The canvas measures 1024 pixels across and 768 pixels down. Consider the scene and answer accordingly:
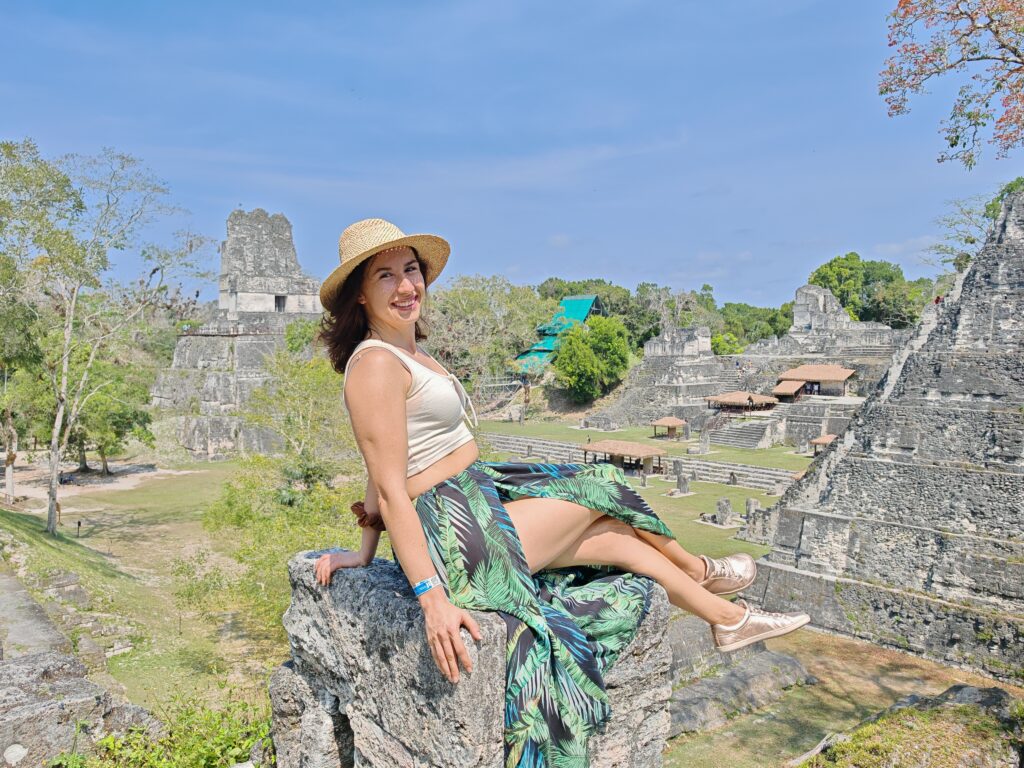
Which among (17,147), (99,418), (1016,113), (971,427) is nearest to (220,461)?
(99,418)

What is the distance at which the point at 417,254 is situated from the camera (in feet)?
8.36

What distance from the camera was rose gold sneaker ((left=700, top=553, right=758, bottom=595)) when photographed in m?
2.91

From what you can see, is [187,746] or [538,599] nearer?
[538,599]

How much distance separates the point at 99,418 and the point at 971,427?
24.6 metres

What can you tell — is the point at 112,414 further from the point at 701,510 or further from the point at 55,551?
the point at 701,510

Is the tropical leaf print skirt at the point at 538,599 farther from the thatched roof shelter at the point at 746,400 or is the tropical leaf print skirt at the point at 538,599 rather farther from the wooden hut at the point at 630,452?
the thatched roof shelter at the point at 746,400

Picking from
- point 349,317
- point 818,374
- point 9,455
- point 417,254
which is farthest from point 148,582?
point 818,374

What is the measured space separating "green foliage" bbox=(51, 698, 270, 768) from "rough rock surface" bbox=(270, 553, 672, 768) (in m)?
0.33

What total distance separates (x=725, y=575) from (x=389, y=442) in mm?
1636

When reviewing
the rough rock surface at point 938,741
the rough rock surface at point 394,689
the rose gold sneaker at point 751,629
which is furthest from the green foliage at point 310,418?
the rose gold sneaker at point 751,629

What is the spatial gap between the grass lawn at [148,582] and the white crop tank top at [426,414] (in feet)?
10.8

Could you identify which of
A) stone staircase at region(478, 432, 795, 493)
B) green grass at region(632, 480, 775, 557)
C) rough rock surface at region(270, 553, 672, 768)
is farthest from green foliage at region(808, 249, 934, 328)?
rough rock surface at region(270, 553, 672, 768)

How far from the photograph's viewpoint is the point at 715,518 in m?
18.9

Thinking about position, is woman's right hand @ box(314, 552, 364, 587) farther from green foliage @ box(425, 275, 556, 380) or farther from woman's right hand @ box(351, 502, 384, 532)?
green foliage @ box(425, 275, 556, 380)
